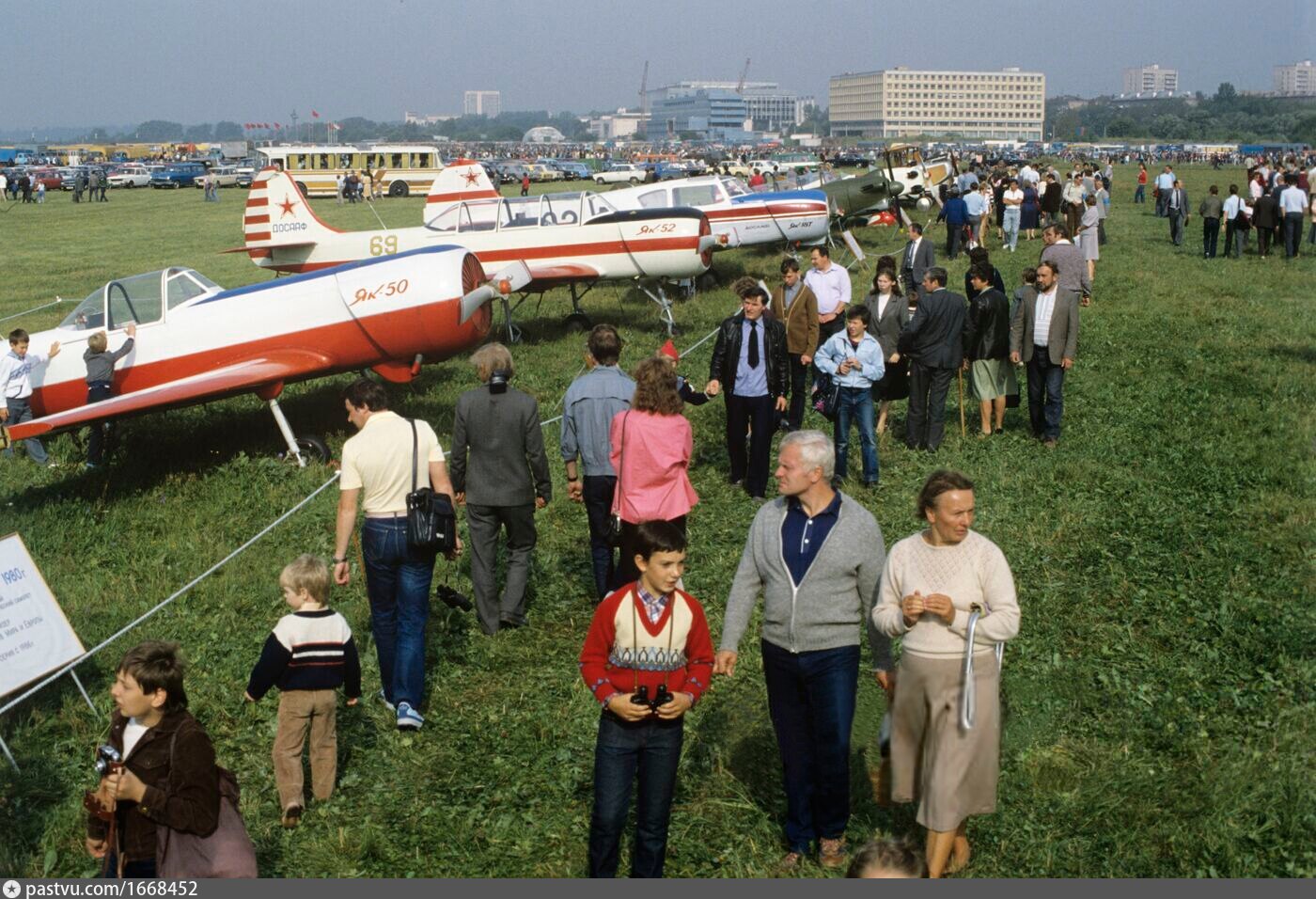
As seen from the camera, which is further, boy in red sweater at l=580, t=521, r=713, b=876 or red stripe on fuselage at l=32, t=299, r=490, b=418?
red stripe on fuselage at l=32, t=299, r=490, b=418

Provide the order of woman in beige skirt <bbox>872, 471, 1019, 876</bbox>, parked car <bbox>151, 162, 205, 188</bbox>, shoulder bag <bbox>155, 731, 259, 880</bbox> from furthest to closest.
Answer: parked car <bbox>151, 162, 205, 188</bbox>
woman in beige skirt <bbox>872, 471, 1019, 876</bbox>
shoulder bag <bbox>155, 731, 259, 880</bbox>

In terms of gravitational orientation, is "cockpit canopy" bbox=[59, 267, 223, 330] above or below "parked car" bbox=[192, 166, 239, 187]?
below

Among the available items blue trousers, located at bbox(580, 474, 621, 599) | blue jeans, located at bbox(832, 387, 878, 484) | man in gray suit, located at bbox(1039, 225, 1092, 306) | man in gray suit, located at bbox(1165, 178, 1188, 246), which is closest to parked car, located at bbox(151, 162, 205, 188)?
man in gray suit, located at bbox(1165, 178, 1188, 246)

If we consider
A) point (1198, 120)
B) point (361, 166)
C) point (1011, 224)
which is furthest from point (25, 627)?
point (1198, 120)

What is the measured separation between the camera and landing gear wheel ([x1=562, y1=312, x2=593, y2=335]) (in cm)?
1911

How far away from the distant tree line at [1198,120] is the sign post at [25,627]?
54089 millimetres

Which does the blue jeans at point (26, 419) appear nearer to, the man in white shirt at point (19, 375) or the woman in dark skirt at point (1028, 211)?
the man in white shirt at point (19, 375)

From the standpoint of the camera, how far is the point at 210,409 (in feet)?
47.5

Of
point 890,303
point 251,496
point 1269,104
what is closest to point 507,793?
point 251,496

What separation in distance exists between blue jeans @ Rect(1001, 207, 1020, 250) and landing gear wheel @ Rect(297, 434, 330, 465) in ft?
61.5

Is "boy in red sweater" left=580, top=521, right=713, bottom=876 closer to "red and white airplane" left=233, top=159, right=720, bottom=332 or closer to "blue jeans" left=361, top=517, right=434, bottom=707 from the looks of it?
"blue jeans" left=361, top=517, right=434, bottom=707

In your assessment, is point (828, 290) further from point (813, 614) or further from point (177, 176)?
point (177, 176)

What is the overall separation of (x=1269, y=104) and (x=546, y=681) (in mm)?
88641

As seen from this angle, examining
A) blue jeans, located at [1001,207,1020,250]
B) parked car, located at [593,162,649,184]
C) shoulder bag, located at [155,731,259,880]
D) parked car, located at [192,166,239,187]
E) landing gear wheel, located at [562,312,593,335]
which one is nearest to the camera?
shoulder bag, located at [155,731,259,880]
